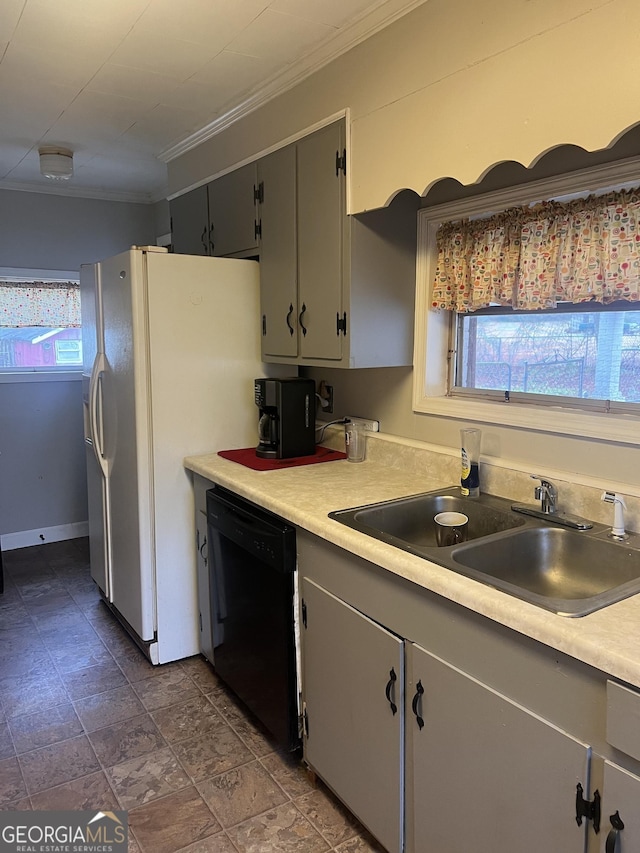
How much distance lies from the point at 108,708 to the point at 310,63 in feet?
8.40

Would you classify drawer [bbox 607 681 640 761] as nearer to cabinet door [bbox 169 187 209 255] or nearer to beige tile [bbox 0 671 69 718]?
beige tile [bbox 0 671 69 718]

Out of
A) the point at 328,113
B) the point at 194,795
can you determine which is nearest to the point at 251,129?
the point at 328,113

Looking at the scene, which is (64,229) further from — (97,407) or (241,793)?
(241,793)

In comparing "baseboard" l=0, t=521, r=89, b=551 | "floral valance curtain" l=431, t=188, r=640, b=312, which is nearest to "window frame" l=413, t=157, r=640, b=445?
"floral valance curtain" l=431, t=188, r=640, b=312

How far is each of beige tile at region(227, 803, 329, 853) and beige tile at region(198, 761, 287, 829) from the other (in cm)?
4

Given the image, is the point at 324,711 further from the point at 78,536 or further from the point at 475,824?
the point at 78,536

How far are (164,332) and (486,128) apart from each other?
1.47 m

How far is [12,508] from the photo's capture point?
4.29m

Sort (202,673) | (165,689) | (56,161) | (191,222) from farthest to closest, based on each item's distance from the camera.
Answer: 1. (56,161)
2. (191,222)
3. (202,673)
4. (165,689)

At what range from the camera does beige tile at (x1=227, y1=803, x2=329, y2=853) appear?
1.80 metres

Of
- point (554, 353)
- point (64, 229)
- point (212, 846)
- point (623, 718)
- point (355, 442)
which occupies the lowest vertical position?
point (212, 846)

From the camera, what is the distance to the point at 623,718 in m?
1.07

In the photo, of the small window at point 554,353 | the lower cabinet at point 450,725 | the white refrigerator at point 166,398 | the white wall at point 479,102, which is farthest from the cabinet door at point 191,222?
the lower cabinet at point 450,725

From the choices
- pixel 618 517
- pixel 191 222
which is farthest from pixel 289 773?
pixel 191 222
